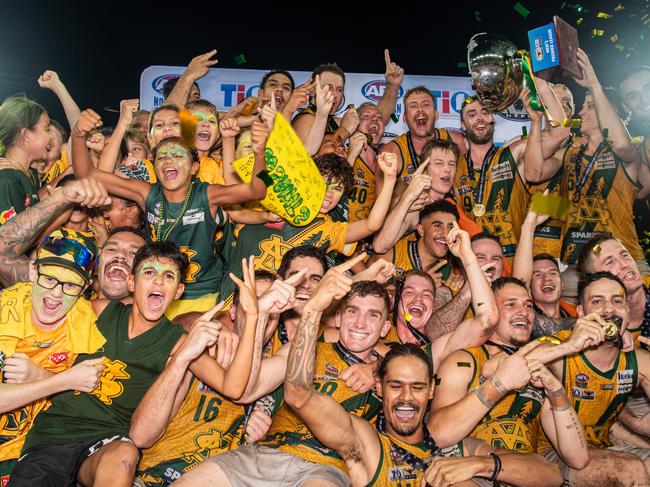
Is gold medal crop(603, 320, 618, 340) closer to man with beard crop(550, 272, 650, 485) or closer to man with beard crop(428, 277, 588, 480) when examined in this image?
man with beard crop(550, 272, 650, 485)

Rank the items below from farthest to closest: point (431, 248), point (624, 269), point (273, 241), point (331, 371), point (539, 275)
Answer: point (431, 248)
point (539, 275)
point (624, 269)
point (273, 241)
point (331, 371)

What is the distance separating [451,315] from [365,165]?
1.95m

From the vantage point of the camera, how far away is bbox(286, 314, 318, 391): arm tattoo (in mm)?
3713

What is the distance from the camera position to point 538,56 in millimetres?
4141

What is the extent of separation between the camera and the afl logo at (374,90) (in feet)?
25.7

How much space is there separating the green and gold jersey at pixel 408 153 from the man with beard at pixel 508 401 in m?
2.00

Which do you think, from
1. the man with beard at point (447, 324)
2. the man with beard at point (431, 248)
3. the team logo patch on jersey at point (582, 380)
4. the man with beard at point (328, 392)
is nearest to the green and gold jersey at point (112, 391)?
the man with beard at point (328, 392)

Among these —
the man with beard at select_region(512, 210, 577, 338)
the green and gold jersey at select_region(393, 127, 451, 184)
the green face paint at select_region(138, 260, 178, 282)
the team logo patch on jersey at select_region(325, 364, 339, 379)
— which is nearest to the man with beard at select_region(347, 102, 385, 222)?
the green and gold jersey at select_region(393, 127, 451, 184)

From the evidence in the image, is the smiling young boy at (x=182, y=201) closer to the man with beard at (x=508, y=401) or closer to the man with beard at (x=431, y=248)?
the man with beard at (x=431, y=248)

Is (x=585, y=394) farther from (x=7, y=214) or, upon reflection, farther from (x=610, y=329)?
(x=7, y=214)

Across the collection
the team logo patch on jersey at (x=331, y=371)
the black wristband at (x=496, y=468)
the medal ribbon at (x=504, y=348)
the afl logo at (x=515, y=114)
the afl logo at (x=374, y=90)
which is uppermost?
the afl logo at (x=374, y=90)

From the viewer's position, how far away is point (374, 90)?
7.87 metres

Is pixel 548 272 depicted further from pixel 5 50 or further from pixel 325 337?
pixel 5 50

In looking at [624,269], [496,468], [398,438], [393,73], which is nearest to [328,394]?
[398,438]
